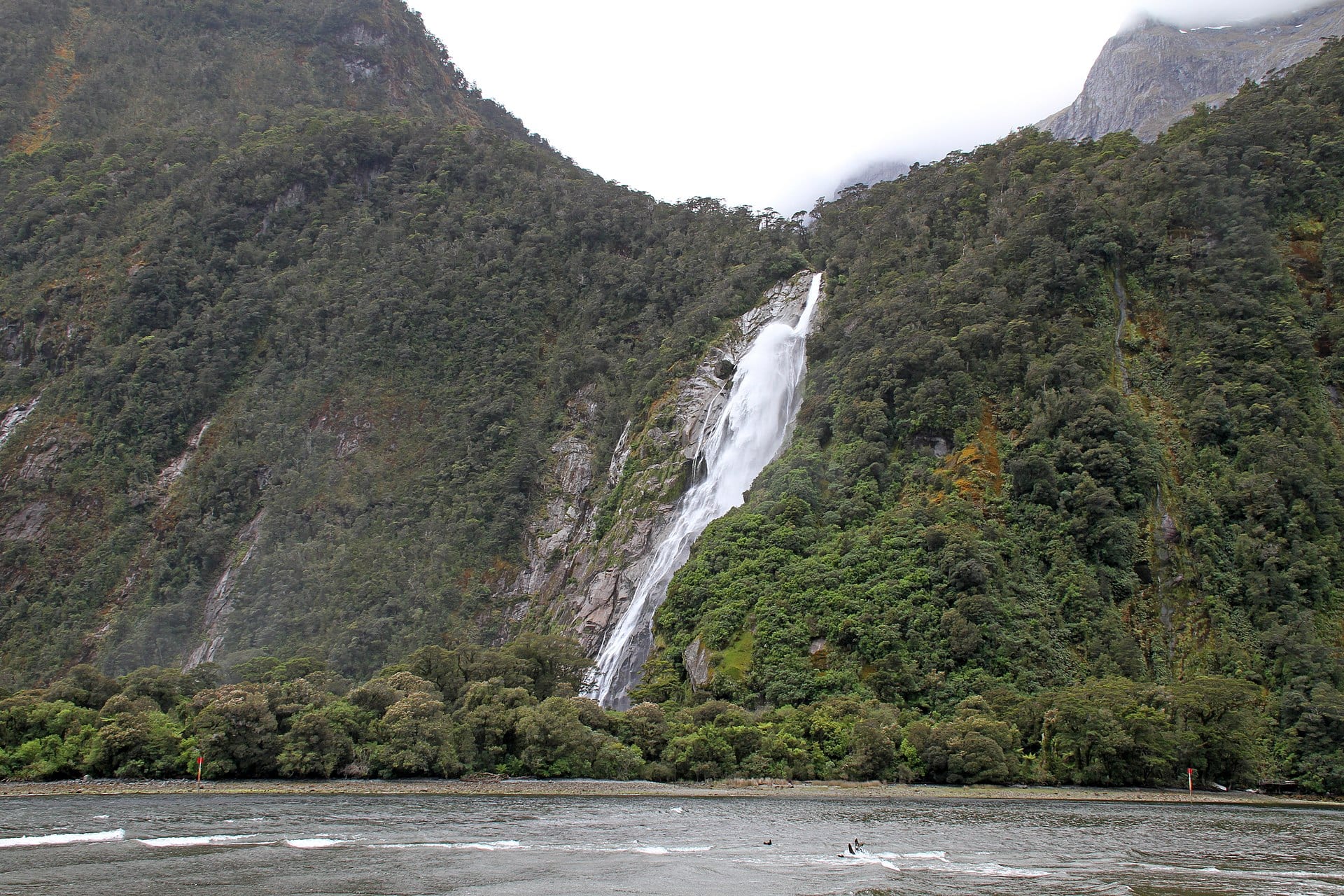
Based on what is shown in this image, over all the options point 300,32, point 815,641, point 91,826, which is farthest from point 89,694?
point 300,32

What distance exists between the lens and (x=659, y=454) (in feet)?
256

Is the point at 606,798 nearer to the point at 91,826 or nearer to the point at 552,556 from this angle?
the point at 91,826

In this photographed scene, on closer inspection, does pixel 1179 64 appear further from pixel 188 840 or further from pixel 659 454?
pixel 188 840

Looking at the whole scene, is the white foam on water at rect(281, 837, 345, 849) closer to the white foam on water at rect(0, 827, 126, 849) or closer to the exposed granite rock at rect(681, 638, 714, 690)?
the white foam on water at rect(0, 827, 126, 849)

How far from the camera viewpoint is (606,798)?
3947 cm

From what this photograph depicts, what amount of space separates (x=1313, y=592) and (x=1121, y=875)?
116 ft

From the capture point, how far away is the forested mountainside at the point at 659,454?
45.2 m

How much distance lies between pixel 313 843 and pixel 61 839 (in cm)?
666

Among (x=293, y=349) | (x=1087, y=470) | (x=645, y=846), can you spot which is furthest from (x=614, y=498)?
(x=645, y=846)

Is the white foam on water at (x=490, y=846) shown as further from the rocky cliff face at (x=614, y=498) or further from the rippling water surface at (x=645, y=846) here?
the rocky cliff face at (x=614, y=498)

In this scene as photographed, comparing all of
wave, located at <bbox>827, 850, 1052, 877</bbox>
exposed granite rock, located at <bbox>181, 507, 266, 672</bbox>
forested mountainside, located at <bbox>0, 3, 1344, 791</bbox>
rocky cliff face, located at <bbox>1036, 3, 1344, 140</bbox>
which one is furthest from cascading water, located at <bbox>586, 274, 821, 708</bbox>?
rocky cliff face, located at <bbox>1036, 3, 1344, 140</bbox>

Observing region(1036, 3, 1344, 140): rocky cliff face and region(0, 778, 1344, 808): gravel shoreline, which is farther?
region(1036, 3, 1344, 140): rocky cliff face

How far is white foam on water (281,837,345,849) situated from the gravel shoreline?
1197 cm

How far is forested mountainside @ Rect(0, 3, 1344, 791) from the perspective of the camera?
148ft
